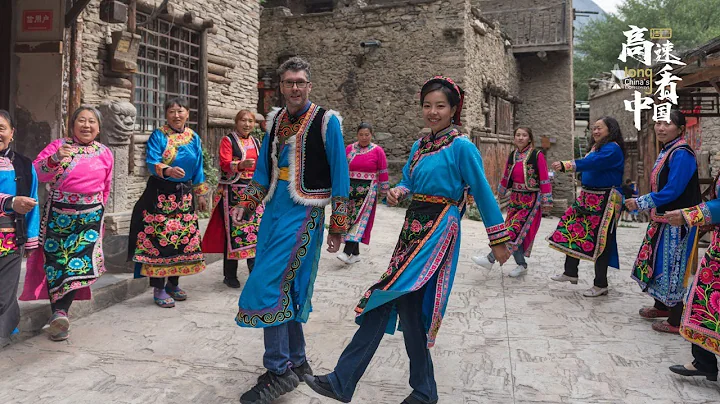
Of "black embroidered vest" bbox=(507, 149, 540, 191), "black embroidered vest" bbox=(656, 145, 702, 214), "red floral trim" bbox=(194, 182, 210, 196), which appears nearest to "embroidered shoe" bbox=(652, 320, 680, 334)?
"black embroidered vest" bbox=(656, 145, 702, 214)

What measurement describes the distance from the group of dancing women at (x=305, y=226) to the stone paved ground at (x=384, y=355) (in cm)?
22

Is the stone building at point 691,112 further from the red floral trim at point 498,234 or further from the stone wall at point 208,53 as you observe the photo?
the stone wall at point 208,53

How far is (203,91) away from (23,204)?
19.4ft

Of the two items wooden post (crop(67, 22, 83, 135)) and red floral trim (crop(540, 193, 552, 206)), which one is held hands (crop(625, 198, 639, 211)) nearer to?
red floral trim (crop(540, 193, 552, 206))

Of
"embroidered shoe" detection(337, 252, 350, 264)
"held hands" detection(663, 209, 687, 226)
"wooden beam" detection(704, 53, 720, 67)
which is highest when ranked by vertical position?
"wooden beam" detection(704, 53, 720, 67)

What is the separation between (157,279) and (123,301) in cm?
45

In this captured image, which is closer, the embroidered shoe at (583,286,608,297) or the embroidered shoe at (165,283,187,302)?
the embroidered shoe at (165,283,187,302)

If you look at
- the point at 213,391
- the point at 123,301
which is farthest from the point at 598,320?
the point at 123,301

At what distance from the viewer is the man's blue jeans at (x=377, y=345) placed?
8.86 feet

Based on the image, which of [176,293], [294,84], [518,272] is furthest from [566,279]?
[294,84]

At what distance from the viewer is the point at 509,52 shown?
17.4 meters

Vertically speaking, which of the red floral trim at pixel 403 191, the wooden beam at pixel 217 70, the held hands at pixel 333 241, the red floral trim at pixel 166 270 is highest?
the wooden beam at pixel 217 70

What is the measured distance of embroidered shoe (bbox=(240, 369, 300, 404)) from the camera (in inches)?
110

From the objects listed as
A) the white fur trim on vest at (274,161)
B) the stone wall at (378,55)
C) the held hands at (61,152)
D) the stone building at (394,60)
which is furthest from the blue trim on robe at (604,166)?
the stone wall at (378,55)
